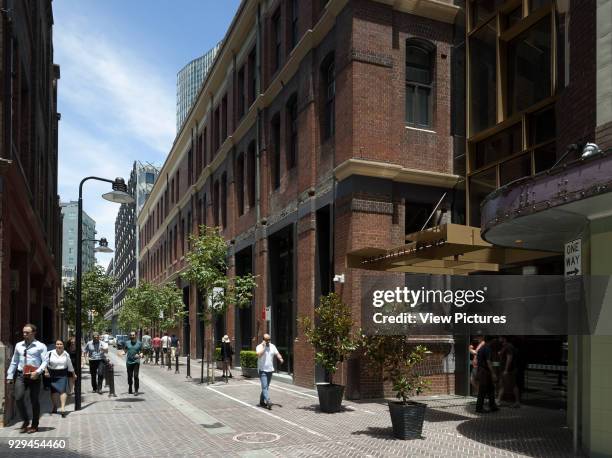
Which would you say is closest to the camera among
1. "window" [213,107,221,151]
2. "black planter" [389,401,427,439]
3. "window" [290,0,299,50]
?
"black planter" [389,401,427,439]

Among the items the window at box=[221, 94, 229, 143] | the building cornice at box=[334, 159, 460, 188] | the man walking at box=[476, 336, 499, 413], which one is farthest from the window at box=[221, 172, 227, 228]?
the man walking at box=[476, 336, 499, 413]

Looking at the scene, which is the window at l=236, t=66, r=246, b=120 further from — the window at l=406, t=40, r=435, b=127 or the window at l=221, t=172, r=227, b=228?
the window at l=406, t=40, r=435, b=127

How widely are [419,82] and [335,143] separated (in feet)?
10.7

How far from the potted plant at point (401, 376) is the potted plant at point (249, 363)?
44.4ft

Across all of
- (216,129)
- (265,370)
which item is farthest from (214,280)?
(216,129)

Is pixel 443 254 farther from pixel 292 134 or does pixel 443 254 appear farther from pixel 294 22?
pixel 294 22

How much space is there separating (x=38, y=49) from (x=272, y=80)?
920 centimetres

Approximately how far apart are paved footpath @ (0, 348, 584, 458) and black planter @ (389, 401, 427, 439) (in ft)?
0.61

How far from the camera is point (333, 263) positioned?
18.0 metres

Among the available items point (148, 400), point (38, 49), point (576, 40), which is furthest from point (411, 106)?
point (38, 49)

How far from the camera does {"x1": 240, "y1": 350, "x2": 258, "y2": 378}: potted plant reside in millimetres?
24375

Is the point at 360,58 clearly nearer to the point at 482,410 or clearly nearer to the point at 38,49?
the point at 482,410

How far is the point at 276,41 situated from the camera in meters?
24.9

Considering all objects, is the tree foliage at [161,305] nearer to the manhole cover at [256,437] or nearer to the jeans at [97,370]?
the jeans at [97,370]
